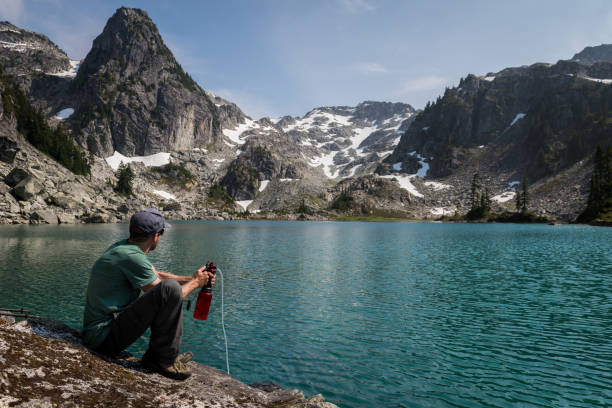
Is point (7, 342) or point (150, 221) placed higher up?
point (150, 221)

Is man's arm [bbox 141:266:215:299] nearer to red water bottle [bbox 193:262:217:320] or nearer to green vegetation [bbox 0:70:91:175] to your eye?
red water bottle [bbox 193:262:217:320]

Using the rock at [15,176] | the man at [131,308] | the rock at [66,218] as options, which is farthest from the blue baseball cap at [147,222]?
the rock at [15,176]

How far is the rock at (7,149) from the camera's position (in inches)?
4702

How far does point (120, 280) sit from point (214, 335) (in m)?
10.9

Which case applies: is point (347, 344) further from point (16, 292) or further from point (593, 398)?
point (16, 292)

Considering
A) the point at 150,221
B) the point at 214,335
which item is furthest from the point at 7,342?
the point at 214,335

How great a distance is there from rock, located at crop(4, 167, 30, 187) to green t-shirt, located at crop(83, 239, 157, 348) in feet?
443

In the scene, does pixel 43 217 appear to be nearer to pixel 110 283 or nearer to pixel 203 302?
pixel 203 302

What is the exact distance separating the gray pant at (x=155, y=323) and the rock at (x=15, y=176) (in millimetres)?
135379

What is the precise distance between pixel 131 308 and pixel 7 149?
508 feet

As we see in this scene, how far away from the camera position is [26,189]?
108m

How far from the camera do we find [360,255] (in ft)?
166

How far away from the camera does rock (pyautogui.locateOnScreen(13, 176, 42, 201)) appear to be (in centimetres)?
10779

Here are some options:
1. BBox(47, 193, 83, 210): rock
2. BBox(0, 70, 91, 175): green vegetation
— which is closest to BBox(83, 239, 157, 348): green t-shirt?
BBox(47, 193, 83, 210): rock
